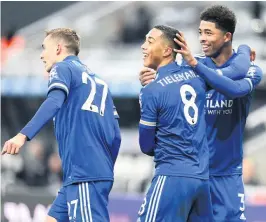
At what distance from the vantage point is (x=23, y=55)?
71.0ft

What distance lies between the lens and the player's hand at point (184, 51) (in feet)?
23.4

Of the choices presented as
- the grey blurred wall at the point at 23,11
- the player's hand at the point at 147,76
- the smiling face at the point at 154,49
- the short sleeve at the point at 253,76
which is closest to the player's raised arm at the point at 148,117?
the player's hand at the point at 147,76

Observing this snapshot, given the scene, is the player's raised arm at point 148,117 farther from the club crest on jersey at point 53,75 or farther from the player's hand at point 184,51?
the club crest on jersey at point 53,75

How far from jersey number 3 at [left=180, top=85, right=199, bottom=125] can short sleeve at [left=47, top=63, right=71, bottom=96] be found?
89 centimetres

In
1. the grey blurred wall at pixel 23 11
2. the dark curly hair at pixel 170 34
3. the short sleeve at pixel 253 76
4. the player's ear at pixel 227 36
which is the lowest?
the short sleeve at pixel 253 76

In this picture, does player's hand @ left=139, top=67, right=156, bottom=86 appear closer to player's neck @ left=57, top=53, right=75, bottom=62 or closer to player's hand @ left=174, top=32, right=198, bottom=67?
player's hand @ left=174, top=32, right=198, bottom=67

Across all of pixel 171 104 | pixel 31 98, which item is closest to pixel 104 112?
pixel 171 104

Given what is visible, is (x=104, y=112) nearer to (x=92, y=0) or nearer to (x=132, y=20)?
(x=132, y=20)

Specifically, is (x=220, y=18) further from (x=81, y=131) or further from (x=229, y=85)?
(x=81, y=131)

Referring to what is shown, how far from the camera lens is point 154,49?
23.6 feet

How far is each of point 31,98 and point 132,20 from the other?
325 centimetres

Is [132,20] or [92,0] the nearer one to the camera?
[132,20]

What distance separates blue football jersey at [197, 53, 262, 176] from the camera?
7.67 meters

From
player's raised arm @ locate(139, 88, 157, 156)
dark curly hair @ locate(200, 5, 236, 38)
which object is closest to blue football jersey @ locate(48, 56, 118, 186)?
player's raised arm @ locate(139, 88, 157, 156)
